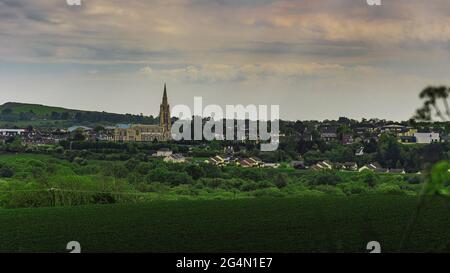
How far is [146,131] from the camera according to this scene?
73625 millimetres

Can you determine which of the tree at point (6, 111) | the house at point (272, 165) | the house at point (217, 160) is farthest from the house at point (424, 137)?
the tree at point (6, 111)

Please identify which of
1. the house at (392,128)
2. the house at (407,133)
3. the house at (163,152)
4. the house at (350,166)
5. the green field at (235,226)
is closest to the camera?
the green field at (235,226)

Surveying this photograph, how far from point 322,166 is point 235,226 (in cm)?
3702

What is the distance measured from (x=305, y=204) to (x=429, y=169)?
23421 millimetres

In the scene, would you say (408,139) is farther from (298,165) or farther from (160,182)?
(160,182)

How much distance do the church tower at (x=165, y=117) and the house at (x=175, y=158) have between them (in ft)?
13.0

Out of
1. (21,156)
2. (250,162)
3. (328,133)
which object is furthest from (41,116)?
(328,133)

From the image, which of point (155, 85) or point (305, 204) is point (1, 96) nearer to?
point (155, 85)

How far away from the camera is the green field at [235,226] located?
18516 mm

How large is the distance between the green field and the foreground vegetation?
6.16 m

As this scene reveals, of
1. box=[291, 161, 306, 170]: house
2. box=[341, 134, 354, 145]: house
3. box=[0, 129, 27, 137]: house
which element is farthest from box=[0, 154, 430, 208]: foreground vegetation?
box=[0, 129, 27, 137]: house

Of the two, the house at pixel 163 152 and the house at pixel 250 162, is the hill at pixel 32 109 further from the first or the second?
the house at pixel 250 162

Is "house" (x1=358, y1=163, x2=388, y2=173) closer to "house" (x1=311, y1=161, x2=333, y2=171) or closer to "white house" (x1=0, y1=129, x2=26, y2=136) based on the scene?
"house" (x1=311, y1=161, x2=333, y2=171)
